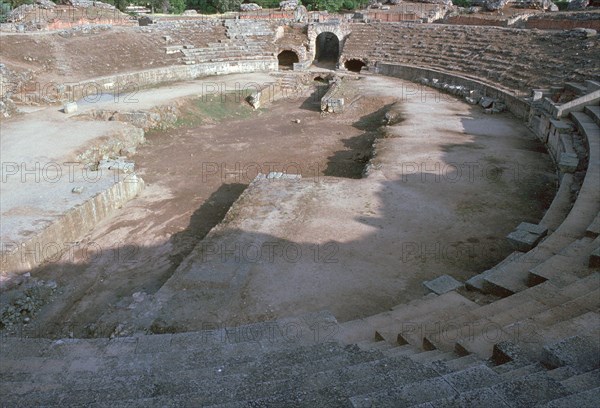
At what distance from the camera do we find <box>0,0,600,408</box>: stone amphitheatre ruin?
4.38 meters

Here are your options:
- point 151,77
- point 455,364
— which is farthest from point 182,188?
point 151,77

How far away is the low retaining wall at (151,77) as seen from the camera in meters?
21.6

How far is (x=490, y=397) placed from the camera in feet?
10.8

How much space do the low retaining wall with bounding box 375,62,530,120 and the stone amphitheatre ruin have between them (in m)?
0.12

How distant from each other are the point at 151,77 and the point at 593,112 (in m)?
21.1

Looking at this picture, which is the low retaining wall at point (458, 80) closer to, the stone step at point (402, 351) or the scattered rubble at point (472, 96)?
the scattered rubble at point (472, 96)

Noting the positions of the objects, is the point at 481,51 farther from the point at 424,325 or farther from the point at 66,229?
the point at 424,325

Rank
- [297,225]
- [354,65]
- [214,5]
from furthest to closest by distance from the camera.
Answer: [214,5] → [354,65] → [297,225]

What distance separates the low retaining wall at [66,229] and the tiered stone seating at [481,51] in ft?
60.0

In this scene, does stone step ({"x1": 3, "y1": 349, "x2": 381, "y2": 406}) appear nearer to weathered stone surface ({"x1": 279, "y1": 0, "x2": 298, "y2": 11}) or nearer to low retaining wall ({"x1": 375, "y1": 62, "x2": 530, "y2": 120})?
low retaining wall ({"x1": 375, "y1": 62, "x2": 530, "y2": 120})

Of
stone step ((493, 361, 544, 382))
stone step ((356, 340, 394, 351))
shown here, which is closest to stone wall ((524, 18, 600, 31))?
stone step ((356, 340, 394, 351))

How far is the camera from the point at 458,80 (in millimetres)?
24219

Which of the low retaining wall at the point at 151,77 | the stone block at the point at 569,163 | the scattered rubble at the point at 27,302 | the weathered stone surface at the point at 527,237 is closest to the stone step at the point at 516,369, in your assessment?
the weathered stone surface at the point at 527,237

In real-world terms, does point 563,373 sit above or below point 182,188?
above
